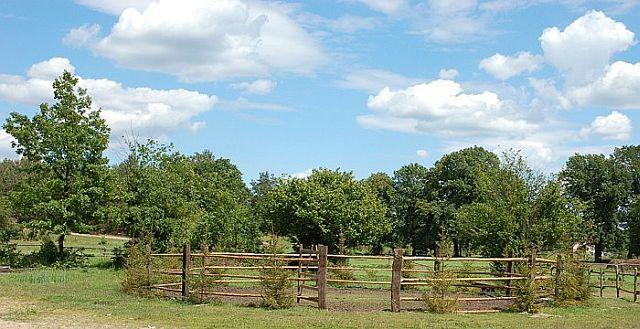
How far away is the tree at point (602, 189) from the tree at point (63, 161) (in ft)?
168

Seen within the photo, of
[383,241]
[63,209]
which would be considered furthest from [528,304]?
[383,241]

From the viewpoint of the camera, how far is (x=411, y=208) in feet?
239

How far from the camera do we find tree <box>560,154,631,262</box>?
69.4 meters

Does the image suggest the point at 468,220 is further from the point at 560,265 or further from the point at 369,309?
the point at 369,309

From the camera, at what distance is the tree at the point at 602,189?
69.4 meters

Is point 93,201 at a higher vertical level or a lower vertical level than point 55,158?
lower

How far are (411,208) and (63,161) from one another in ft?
152

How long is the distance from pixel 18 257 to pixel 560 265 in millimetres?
25361

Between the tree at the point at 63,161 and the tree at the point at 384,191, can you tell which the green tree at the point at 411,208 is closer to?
the tree at the point at 384,191

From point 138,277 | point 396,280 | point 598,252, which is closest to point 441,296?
point 396,280

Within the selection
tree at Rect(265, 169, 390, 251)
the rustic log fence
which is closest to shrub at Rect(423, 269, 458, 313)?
the rustic log fence

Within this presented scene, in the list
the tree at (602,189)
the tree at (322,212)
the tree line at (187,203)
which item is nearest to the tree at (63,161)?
the tree line at (187,203)

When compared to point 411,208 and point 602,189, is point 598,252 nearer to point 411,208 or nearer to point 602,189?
point 602,189

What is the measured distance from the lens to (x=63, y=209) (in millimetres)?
31438
